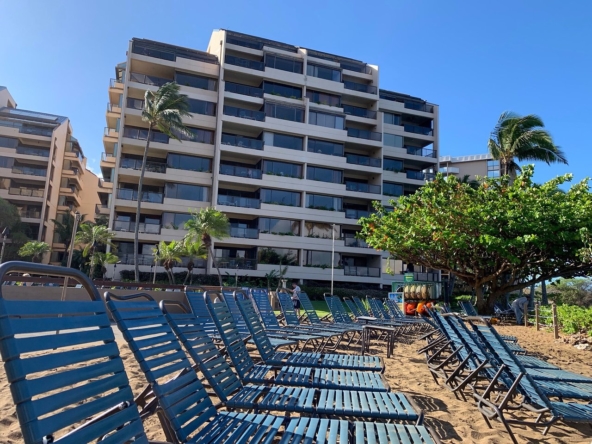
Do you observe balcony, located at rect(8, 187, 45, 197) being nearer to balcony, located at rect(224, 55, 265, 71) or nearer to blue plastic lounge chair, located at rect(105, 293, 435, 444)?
balcony, located at rect(224, 55, 265, 71)

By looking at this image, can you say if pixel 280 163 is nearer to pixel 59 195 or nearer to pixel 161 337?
pixel 59 195

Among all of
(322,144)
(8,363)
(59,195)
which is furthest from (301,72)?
(8,363)

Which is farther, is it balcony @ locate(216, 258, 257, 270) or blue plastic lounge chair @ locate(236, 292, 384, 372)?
balcony @ locate(216, 258, 257, 270)

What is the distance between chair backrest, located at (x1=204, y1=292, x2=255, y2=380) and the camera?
150 inches

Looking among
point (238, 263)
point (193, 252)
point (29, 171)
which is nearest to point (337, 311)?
point (193, 252)

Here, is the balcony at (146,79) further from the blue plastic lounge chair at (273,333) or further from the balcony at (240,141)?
the blue plastic lounge chair at (273,333)

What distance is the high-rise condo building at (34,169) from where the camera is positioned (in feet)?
147

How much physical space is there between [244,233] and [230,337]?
3216cm

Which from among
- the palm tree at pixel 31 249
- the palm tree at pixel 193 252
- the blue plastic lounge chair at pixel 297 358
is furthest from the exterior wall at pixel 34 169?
the blue plastic lounge chair at pixel 297 358

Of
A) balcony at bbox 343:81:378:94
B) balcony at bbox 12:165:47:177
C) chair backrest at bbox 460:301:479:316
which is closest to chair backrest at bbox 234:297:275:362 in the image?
chair backrest at bbox 460:301:479:316

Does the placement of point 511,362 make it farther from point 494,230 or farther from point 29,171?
point 29,171

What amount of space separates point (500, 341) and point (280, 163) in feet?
116

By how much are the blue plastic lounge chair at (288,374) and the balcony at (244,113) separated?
115ft

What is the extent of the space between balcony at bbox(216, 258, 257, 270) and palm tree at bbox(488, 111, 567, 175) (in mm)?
19488
